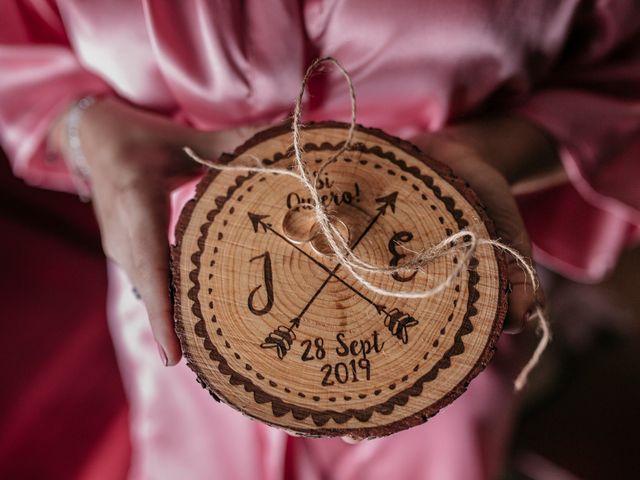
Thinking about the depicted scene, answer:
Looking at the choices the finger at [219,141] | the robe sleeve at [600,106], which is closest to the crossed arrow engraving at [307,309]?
the finger at [219,141]

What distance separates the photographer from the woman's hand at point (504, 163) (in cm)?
47

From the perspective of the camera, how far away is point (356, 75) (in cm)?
60

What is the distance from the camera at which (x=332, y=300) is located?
0.43m

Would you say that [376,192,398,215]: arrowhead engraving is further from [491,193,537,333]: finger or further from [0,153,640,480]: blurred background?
[0,153,640,480]: blurred background

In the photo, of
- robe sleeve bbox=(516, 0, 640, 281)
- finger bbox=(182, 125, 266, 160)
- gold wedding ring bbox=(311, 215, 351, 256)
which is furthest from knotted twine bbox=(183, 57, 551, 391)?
robe sleeve bbox=(516, 0, 640, 281)

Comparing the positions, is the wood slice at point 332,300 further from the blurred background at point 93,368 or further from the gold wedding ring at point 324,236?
the blurred background at point 93,368

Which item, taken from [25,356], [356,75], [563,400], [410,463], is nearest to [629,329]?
[563,400]

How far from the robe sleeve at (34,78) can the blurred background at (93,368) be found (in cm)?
29

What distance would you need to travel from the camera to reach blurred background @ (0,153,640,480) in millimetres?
840

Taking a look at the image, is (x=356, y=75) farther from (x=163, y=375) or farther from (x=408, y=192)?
(x=163, y=375)

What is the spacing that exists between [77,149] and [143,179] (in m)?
0.20

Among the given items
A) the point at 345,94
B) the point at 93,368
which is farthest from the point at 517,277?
the point at 93,368

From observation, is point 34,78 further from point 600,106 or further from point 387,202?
point 600,106

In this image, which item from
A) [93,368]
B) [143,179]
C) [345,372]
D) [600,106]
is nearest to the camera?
[345,372]
